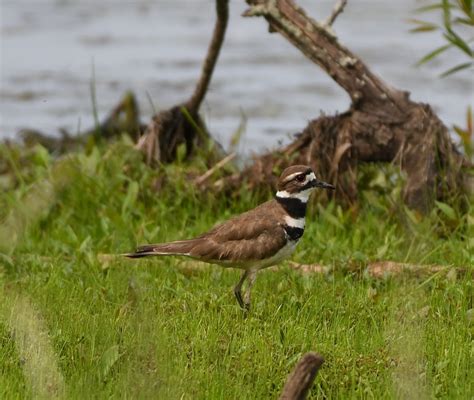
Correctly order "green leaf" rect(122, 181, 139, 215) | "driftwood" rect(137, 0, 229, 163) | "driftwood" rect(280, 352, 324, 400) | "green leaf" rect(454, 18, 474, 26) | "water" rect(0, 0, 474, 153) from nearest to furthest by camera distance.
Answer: "driftwood" rect(280, 352, 324, 400) → "green leaf" rect(454, 18, 474, 26) → "green leaf" rect(122, 181, 139, 215) → "driftwood" rect(137, 0, 229, 163) → "water" rect(0, 0, 474, 153)

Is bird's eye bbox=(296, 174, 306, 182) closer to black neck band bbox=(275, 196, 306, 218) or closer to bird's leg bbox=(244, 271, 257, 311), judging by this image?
black neck band bbox=(275, 196, 306, 218)

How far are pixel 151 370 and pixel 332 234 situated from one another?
298 cm

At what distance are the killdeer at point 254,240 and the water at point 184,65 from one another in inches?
195

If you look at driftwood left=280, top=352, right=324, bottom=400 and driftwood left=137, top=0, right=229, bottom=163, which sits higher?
driftwood left=280, top=352, right=324, bottom=400

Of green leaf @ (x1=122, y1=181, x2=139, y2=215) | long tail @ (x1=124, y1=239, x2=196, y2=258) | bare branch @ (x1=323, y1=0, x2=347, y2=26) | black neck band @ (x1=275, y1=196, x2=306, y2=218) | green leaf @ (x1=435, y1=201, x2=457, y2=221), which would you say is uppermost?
bare branch @ (x1=323, y1=0, x2=347, y2=26)

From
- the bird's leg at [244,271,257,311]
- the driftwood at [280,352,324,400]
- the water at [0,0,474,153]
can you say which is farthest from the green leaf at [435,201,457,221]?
the water at [0,0,474,153]

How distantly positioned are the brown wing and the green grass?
0.26 meters

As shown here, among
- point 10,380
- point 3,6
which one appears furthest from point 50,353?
point 3,6

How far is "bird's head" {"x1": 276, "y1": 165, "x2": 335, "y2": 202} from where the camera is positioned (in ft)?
23.3

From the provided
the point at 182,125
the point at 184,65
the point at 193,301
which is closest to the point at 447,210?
the point at 193,301

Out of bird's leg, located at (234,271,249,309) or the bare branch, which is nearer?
bird's leg, located at (234,271,249,309)

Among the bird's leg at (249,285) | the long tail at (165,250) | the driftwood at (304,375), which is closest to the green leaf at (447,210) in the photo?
the bird's leg at (249,285)

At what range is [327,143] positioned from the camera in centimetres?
865

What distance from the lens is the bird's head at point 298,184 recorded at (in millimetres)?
7094
